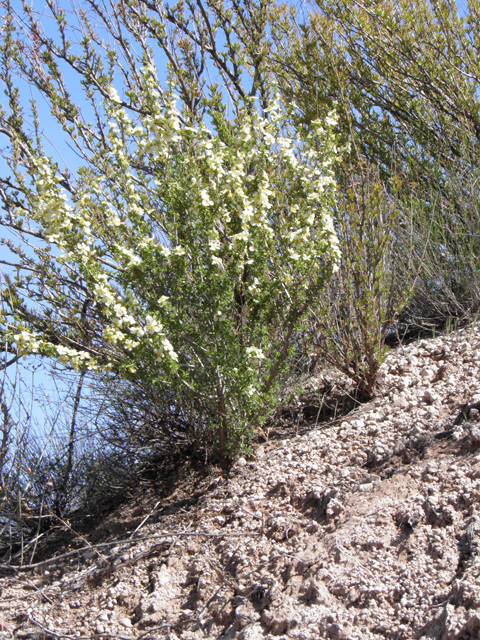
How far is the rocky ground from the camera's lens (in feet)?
7.13

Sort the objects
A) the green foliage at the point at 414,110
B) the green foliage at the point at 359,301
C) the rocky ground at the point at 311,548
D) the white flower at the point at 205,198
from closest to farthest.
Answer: the rocky ground at the point at 311,548
the white flower at the point at 205,198
the green foliage at the point at 359,301
the green foliage at the point at 414,110

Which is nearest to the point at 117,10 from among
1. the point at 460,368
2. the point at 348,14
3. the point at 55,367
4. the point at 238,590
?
the point at 348,14

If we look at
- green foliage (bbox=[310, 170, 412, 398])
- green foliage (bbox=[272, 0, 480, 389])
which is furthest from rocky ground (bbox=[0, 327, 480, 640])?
green foliage (bbox=[272, 0, 480, 389])

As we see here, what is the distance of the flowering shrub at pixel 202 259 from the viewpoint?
9.75 feet

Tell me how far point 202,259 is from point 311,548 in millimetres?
1547

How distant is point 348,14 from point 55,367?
3943mm

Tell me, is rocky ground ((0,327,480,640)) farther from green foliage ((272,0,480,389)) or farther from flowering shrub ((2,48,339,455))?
green foliage ((272,0,480,389))

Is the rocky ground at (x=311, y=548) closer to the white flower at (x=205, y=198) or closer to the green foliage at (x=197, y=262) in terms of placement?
the green foliage at (x=197, y=262)

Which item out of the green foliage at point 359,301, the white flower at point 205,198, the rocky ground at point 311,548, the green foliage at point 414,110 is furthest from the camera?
the green foliage at point 414,110

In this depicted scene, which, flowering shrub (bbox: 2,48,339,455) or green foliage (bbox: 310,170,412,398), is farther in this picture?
green foliage (bbox: 310,170,412,398)

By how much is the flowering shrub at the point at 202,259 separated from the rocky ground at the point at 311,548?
49 cm

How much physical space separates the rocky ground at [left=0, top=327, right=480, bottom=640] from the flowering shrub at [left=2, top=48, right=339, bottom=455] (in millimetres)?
493

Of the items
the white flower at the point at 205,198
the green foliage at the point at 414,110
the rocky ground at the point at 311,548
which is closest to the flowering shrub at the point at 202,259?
the white flower at the point at 205,198

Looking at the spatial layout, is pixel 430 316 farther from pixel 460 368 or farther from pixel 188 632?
pixel 188 632
